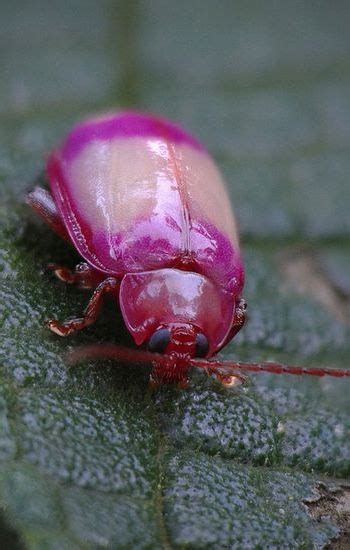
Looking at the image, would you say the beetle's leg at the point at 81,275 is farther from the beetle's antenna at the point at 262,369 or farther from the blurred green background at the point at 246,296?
the beetle's antenna at the point at 262,369

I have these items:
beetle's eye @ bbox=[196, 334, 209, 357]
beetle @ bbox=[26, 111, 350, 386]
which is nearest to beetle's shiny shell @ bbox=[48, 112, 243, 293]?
Result: beetle @ bbox=[26, 111, 350, 386]

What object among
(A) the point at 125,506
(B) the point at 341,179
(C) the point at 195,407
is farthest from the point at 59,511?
(B) the point at 341,179

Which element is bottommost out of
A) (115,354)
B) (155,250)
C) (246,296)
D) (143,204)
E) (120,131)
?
(246,296)

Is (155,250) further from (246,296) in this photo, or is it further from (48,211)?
(246,296)

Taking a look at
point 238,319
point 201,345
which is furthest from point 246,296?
point 201,345

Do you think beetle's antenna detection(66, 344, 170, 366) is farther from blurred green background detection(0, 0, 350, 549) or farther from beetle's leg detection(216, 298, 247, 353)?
beetle's leg detection(216, 298, 247, 353)

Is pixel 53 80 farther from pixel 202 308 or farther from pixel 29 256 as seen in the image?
pixel 202 308
